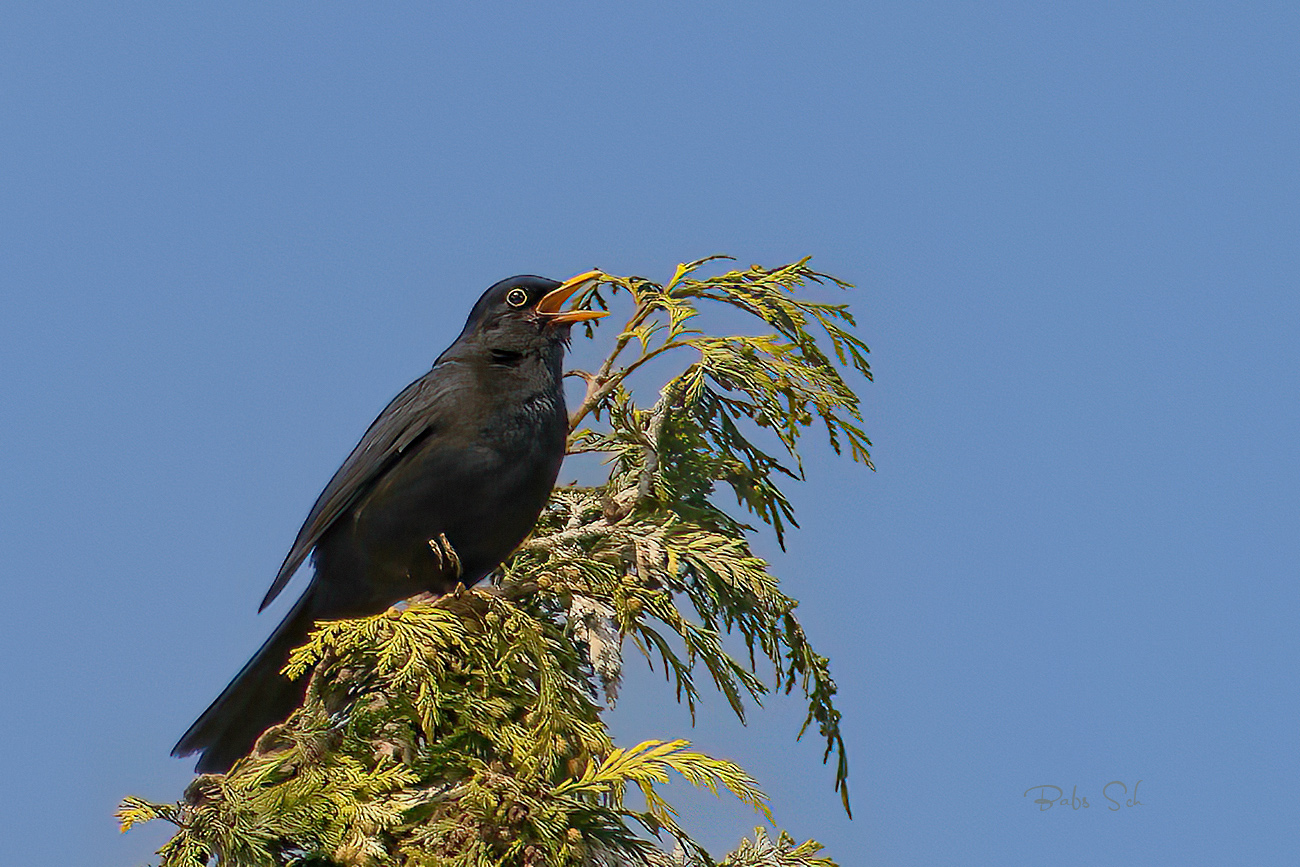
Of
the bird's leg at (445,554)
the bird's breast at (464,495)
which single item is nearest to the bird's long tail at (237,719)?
the bird's breast at (464,495)

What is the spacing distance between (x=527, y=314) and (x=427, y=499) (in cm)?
78

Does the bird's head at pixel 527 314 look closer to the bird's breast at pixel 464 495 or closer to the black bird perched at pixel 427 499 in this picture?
the black bird perched at pixel 427 499

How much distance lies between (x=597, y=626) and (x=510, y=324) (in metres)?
1.25

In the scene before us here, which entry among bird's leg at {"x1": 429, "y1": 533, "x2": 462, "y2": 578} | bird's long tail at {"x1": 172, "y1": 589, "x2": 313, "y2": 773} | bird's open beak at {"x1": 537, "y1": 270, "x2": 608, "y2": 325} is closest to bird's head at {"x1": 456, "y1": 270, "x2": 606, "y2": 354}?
bird's open beak at {"x1": 537, "y1": 270, "x2": 608, "y2": 325}

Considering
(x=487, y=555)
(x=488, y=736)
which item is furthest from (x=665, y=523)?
(x=488, y=736)

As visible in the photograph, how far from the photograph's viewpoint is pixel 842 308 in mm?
4465

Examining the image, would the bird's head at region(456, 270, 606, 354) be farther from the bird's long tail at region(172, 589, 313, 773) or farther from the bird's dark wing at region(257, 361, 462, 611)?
the bird's long tail at region(172, 589, 313, 773)

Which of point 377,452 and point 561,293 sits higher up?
point 561,293

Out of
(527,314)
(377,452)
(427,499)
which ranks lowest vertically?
(427,499)

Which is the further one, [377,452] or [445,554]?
[377,452]

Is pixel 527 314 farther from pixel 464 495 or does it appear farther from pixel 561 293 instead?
pixel 464 495

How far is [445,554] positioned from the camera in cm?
421

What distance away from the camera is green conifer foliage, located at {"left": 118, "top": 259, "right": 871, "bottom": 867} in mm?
3273

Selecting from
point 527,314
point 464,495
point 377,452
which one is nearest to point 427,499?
point 464,495
